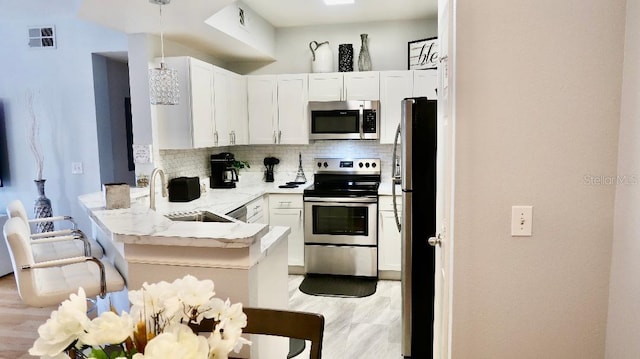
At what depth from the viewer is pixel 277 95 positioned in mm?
4770

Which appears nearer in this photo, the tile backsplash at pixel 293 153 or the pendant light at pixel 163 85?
the pendant light at pixel 163 85

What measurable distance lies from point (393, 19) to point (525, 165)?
357 cm

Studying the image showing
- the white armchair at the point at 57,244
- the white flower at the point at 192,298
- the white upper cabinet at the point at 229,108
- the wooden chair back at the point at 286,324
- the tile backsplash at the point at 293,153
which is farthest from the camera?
the tile backsplash at the point at 293,153

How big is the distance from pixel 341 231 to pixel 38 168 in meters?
3.03

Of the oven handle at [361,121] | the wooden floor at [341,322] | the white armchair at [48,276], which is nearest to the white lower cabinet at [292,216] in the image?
the wooden floor at [341,322]

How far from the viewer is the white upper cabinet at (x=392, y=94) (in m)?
4.50

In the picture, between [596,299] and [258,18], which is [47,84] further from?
[596,299]

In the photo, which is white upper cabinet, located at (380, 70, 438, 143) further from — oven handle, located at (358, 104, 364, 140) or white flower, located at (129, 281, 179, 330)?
white flower, located at (129, 281, 179, 330)

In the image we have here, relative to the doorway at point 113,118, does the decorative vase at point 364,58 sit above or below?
above

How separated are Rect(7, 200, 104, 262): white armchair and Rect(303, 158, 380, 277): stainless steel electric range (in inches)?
79.0

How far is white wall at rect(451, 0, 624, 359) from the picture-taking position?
151 cm

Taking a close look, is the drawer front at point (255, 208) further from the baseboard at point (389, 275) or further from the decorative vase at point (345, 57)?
the decorative vase at point (345, 57)

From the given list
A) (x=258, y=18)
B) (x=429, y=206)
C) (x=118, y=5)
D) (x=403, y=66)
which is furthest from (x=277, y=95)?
(x=429, y=206)

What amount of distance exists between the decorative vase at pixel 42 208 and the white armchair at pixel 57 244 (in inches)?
51.9
